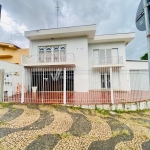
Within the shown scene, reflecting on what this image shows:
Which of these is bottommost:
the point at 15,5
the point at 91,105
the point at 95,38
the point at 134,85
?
the point at 91,105

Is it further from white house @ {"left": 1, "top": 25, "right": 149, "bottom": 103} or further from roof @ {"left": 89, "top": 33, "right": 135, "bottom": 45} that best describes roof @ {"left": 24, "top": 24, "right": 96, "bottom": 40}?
roof @ {"left": 89, "top": 33, "right": 135, "bottom": 45}

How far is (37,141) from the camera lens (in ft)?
11.0

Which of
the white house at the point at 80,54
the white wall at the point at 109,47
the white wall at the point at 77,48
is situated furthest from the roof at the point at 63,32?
the white wall at the point at 109,47

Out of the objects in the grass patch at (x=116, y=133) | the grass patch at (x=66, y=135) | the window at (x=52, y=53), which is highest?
the window at (x=52, y=53)

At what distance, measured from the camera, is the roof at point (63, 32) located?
1160 cm

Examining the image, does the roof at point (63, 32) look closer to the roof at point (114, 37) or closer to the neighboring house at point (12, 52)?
the roof at point (114, 37)

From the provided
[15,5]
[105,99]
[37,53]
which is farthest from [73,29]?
[105,99]

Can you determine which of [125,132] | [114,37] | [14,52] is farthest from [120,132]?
[14,52]

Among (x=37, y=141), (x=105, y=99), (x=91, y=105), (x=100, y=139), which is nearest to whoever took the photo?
(x=37, y=141)

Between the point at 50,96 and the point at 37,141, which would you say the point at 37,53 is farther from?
the point at 37,141

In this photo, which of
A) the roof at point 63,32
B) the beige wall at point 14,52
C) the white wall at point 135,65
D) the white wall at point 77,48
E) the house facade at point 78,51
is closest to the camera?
the roof at point 63,32

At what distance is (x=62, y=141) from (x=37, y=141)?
2.44 ft

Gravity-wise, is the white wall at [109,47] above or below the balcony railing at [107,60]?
above

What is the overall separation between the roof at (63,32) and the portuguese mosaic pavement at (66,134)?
9197 mm
